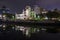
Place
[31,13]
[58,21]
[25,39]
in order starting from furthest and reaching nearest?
[31,13] → [58,21] → [25,39]

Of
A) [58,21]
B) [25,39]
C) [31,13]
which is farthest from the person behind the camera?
[31,13]

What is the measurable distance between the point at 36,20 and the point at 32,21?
2.91 ft

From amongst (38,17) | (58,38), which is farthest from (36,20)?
(58,38)

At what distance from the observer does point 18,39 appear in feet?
61.7

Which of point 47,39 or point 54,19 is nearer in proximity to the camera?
point 47,39

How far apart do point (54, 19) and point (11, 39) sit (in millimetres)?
28508

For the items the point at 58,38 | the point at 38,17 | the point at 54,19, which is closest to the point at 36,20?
the point at 38,17

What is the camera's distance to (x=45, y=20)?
48.6 metres

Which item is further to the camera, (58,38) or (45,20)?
(45,20)

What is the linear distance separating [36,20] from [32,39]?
30.7 meters

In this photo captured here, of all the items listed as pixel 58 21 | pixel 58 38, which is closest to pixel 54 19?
pixel 58 21

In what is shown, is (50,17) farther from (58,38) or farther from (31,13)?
(58,38)

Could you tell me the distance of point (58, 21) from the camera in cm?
4634

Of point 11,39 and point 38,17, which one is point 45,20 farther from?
point 11,39
